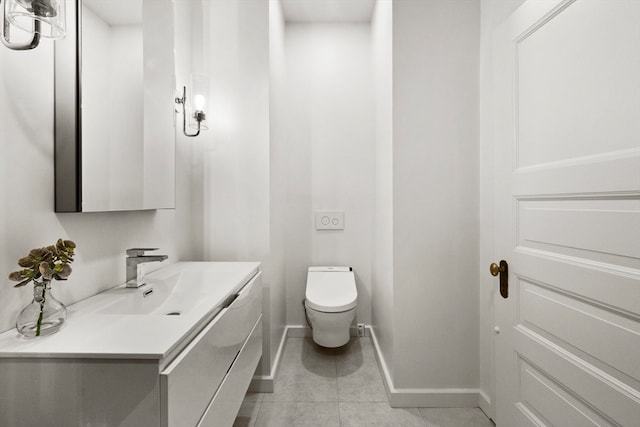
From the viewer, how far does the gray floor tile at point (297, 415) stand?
1.62 meters

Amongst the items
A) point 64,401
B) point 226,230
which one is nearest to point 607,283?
point 64,401

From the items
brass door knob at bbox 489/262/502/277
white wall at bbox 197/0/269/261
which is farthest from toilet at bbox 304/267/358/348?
brass door knob at bbox 489/262/502/277

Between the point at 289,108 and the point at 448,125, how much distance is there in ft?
4.61

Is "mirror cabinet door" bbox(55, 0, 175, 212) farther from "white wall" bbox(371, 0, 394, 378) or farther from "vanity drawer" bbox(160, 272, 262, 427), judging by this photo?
"white wall" bbox(371, 0, 394, 378)

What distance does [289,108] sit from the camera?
8.70ft

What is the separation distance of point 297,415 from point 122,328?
1.22 metres

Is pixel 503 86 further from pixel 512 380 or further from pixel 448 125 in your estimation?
pixel 512 380

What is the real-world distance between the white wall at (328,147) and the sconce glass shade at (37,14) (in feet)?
6.04

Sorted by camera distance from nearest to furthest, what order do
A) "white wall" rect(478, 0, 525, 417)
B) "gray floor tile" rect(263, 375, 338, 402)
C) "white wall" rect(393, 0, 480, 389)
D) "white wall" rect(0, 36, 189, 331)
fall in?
"white wall" rect(0, 36, 189, 331) → "white wall" rect(478, 0, 525, 417) → "white wall" rect(393, 0, 480, 389) → "gray floor tile" rect(263, 375, 338, 402)

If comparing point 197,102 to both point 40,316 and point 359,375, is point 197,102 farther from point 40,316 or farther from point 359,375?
point 359,375

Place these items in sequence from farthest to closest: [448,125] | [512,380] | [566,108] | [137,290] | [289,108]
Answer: [289,108]
[448,125]
[512,380]
[137,290]
[566,108]

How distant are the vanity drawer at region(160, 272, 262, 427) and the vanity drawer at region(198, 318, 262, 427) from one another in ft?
0.14

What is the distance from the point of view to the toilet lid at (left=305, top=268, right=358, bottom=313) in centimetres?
202

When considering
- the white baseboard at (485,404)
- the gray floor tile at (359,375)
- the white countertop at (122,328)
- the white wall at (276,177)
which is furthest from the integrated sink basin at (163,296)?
the white baseboard at (485,404)
